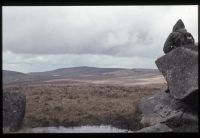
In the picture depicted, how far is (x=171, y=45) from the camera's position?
57.4ft

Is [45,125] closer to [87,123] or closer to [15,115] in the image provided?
[87,123]

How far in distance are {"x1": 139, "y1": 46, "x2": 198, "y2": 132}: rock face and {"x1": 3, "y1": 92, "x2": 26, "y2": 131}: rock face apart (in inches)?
215

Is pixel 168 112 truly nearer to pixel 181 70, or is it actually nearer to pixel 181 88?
pixel 181 88

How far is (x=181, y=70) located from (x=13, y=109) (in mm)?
6456

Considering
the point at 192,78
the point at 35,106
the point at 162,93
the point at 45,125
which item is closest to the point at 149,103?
the point at 162,93

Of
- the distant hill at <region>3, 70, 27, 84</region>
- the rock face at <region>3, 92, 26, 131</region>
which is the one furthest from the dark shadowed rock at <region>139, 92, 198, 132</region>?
the distant hill at <region>3, 70, 27, 84</region>

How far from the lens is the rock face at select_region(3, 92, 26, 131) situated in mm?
15398

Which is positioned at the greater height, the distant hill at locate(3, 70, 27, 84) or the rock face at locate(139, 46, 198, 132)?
the distant hill at locate(3, 70, 27, 84)

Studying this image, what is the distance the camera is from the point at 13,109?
620 inches

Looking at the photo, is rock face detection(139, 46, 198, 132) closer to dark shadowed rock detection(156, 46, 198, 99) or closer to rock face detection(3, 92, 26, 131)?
dark shadowed rock detection(156, 46, 198, 99)

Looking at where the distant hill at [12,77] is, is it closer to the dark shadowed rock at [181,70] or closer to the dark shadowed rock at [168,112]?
the dark shadowed rock at [168,112]

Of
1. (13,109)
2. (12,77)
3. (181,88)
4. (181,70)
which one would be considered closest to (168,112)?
(181,88)

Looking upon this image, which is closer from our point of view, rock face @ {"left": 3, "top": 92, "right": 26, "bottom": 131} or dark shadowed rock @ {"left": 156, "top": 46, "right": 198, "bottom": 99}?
dark shadowed rock @ {"left": 156, "top": 46, "right": 198, "bottom": 99}
